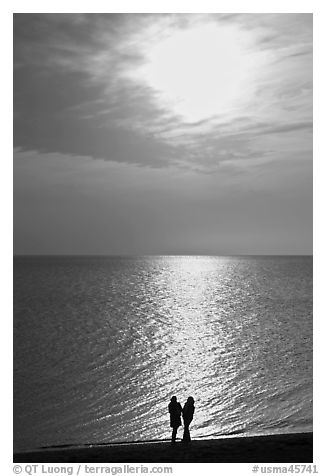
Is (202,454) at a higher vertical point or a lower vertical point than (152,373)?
higher

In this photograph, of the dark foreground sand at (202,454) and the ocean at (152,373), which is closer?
the dark foreground sand at (202,454)

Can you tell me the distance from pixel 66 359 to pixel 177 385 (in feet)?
49.4

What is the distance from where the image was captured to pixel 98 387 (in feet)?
133

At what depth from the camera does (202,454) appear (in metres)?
Result: 16.2

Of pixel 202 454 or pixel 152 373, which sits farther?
pixel 152 373

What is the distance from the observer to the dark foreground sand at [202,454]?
50.0ft

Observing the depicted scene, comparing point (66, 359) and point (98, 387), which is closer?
point (98, 387)

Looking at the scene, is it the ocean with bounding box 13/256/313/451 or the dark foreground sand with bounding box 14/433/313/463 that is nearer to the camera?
the dark foreground sand with bounding box 14/433/313/463

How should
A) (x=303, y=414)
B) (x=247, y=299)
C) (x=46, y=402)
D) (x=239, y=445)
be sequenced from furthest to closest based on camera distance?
(x=247, y=299)
(x=46, y=402)
(x=303, y=414)
(x=239, y=445)

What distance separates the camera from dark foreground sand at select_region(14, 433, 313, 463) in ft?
50.0
